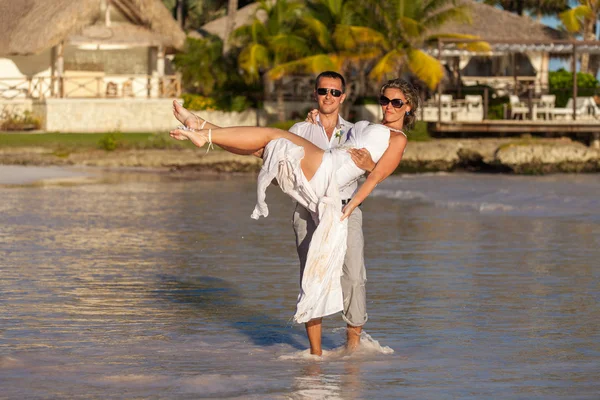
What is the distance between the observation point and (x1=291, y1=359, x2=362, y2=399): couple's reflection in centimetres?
592

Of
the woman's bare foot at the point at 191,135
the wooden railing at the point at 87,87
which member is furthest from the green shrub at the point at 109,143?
the woman's bare foot at the point at 191,135

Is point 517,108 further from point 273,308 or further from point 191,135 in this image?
point 191,135

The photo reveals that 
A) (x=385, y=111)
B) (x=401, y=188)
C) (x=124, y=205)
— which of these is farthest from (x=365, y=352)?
(x=401, y=188)

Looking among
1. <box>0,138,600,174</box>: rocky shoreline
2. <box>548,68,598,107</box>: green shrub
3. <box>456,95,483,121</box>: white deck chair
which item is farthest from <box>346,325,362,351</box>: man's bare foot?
<box>548,68,598,107</box>: green shrub

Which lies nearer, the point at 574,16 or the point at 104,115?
the point at 104,115

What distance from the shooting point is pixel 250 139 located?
614 centimetres

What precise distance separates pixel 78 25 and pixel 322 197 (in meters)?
28.0

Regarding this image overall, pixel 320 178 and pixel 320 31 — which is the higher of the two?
pixel 320 31

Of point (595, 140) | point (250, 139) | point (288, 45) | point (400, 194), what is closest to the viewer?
point (250, 139)

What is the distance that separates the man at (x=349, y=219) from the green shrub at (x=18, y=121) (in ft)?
83.6

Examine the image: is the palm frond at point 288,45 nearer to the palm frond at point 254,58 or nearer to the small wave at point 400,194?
the palm frond at point 254,58

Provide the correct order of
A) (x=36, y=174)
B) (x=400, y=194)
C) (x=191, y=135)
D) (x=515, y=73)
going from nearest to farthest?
(x=191, y=135)
(x=400, y=194)
(x=36, y=174)
(x=515, y=73)

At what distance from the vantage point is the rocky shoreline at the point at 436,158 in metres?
26.2

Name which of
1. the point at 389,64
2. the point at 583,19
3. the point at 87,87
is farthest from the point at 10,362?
the point at 583,19
